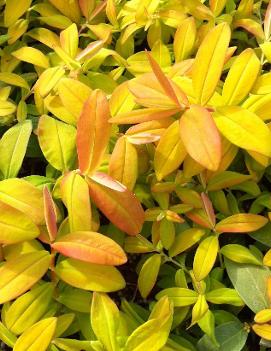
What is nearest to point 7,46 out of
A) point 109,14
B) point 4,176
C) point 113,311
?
point 109,14

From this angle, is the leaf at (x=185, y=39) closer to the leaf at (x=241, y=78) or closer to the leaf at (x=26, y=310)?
the leaf at (x=241, y=78)

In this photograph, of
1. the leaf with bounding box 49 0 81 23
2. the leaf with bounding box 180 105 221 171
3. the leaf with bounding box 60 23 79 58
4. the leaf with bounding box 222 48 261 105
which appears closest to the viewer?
the leaf with bounding box 180 105 221 171

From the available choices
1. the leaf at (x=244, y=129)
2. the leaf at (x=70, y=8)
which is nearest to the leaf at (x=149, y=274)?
the leaf at (x=244, y=129)

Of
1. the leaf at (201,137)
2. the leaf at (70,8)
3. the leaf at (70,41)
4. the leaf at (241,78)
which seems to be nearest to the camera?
the leaf at (201,137)

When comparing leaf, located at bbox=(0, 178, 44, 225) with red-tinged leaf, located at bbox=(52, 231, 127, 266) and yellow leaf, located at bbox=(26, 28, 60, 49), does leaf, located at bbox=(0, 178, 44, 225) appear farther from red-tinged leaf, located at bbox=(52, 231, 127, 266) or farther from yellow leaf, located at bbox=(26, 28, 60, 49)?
yellow leaf, located at bbox=(26, 28, 60, 49)

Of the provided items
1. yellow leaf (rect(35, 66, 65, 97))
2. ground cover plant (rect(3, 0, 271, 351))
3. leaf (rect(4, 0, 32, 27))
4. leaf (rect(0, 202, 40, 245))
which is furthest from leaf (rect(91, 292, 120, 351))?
leaf (rect(4, 0, 32, 27))

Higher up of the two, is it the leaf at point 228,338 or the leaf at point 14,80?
the leaf at point 14,80
